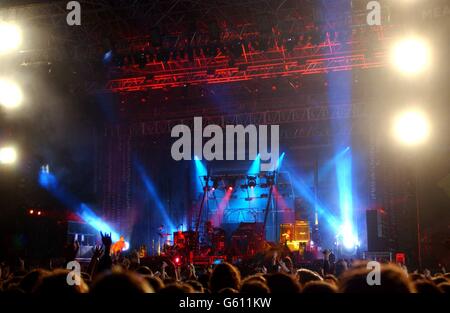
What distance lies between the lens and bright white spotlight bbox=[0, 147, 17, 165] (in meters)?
13.9

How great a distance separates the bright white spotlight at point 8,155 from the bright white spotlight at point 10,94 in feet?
4.08

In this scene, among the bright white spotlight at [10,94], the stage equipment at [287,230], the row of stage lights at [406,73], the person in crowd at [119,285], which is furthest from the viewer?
the stage equipment at [287,230]

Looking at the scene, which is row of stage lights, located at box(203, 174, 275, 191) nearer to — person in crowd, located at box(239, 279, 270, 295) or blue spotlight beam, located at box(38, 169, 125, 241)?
blue spotlight beam, located at box(38, 169, 125, 241)

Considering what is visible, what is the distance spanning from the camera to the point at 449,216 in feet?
45.6

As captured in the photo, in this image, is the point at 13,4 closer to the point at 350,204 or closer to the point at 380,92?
the point at 380,92

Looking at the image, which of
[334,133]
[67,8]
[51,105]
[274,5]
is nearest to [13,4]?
[67,8]

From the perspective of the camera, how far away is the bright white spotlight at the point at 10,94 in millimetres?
13523

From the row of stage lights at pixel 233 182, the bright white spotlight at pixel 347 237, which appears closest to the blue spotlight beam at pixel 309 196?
the bright white spotlight at pixel 347 237

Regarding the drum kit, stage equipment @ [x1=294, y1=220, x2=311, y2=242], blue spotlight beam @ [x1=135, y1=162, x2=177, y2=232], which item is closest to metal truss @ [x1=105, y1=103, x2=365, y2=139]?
blue spotlight beam @ [x1=135, y1=162, x2=177, y2=232]

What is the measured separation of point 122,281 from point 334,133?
15993 mm

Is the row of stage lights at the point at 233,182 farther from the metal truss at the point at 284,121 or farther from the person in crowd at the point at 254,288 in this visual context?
the person in crowd at the point at 254,288

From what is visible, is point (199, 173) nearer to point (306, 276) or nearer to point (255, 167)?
point (255, 167)

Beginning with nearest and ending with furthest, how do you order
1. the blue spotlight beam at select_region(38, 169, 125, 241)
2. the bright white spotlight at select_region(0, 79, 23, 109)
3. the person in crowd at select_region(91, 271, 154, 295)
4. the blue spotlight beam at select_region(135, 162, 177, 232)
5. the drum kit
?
the person in crowd at select_region(91, 271, 154, 295), the bright white spotlight at select_region(0, 79, 23, 109), the blue spotlight beam at select_region(38, 169, 125, 241), the drum kit, the blue spotlight beam at select_region(135, 162, 177, 232)

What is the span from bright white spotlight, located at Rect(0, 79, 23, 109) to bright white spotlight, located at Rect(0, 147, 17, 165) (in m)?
1.24
